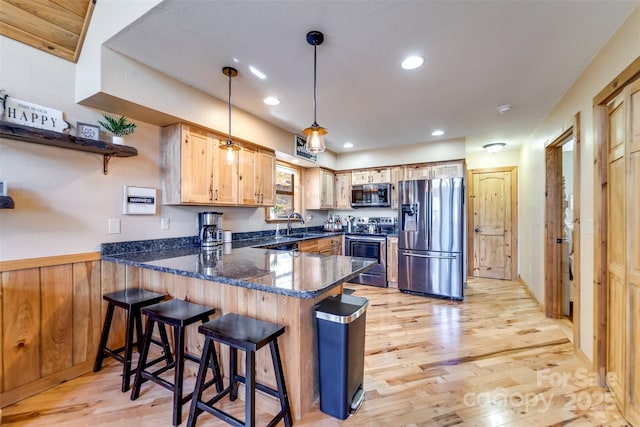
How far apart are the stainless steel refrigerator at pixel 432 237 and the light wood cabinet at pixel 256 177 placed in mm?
2067

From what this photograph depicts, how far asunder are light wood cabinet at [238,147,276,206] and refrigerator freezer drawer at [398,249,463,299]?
7.49 feet

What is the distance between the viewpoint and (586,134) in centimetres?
214

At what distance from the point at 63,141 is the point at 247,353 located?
1.88 meters

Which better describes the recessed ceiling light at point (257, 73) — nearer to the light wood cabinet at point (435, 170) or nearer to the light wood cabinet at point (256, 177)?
the light wood cabinet at point (256, 177)

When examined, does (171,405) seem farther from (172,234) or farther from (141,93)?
(141,93)

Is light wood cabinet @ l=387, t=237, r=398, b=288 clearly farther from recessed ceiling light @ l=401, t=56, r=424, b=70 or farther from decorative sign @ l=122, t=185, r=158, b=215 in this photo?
decorative sign @ l=122, t=185, r=158, b=215

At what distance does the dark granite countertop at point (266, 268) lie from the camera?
1367mm

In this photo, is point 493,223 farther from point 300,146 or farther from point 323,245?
point 300,146

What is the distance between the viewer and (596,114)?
1926 millimetres

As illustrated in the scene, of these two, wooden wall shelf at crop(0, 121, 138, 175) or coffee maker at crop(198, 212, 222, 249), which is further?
coffee maker at crop(198, 212, 222, 249)

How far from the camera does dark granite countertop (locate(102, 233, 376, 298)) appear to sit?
4.49 ft

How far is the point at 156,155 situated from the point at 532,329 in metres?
4.24

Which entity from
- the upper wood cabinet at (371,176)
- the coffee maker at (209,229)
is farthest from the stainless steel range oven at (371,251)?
the coffee maker at (209,229)

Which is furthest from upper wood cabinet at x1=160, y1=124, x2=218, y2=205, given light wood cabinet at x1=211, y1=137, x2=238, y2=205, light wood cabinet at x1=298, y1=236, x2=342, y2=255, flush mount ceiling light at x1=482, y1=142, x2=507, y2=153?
flush mount ceiling light at x1=482, y1=142, x2=507, y2=153
